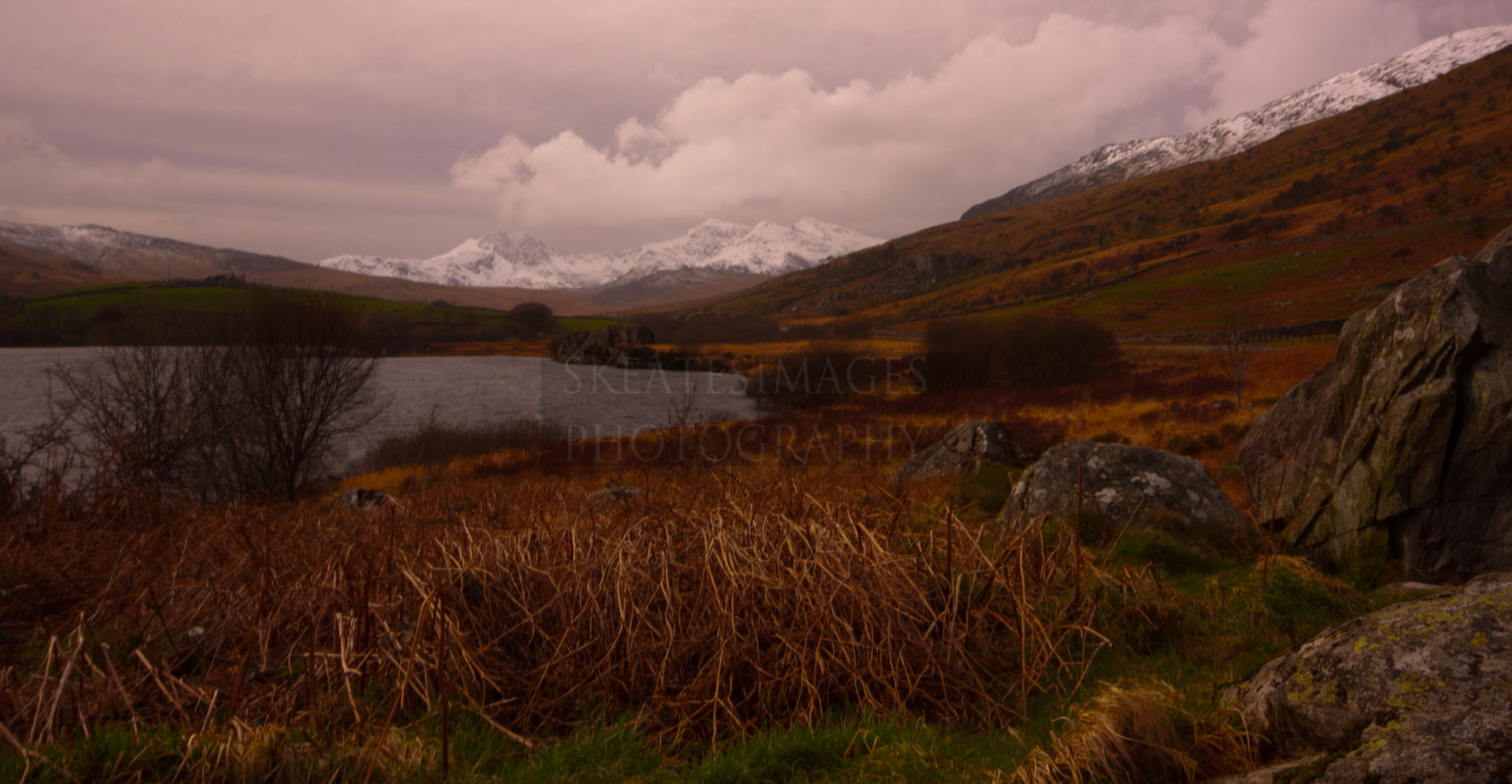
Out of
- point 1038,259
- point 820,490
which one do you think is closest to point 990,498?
point 820,490

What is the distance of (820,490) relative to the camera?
5.25 m

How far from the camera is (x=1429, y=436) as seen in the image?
18.1 ft

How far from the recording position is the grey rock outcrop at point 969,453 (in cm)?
1406

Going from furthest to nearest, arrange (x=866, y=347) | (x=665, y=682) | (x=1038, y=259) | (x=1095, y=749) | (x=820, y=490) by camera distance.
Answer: (x=1038, y=259), (x=866, y=347), (x=820, y=490), (x=665, y=682), (x=1095, y=749)

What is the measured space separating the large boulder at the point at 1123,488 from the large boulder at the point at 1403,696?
4.77 meters

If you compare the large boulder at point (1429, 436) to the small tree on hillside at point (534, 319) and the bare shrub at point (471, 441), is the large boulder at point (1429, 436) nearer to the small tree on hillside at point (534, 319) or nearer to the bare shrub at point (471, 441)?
the bare shrub at point (471, 441)

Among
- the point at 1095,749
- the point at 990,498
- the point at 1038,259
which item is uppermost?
the point at 1038,259

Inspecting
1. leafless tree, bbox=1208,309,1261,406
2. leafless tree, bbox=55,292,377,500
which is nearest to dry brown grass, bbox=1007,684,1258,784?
leafless tree, bbox=55,292,377,500

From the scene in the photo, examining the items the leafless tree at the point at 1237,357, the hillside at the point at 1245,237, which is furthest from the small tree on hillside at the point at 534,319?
the leafless tree at the point at 1237,357

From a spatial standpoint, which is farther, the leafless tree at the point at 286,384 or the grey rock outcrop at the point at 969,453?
the leafless tree at the point at 286,384

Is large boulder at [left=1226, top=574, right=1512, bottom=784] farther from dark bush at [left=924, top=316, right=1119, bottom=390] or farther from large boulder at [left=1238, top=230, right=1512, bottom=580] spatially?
dark bush at [left=924, top=316, right=1119, bottom=390]

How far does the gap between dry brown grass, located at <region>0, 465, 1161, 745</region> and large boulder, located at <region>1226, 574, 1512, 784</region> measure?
116 cm

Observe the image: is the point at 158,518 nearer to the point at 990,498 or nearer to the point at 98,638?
the point at 98,638

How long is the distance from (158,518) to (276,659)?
213 inches
